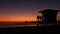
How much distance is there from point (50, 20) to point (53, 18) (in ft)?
4.78

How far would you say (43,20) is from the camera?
40188 millimetres

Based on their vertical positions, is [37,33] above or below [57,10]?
below

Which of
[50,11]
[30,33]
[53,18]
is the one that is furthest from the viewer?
[53,18]

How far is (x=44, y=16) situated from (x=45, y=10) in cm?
275

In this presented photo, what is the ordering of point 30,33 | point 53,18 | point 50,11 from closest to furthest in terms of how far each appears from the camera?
point 30,33 → point 50,11 → point 53,18

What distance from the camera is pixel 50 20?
3850 cm

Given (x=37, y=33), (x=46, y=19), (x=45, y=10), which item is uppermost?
(x=45, y=10)

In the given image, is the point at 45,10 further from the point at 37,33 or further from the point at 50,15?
the point at 37,33

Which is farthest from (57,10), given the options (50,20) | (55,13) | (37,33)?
(37,33)

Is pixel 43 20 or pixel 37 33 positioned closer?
pixel 37 33

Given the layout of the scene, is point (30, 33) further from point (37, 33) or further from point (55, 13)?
point (55, 13)

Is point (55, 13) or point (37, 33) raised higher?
point (55, 13)

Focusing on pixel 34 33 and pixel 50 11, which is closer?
pixel 34 33

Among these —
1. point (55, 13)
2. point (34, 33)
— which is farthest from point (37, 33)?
point (55, 13)
